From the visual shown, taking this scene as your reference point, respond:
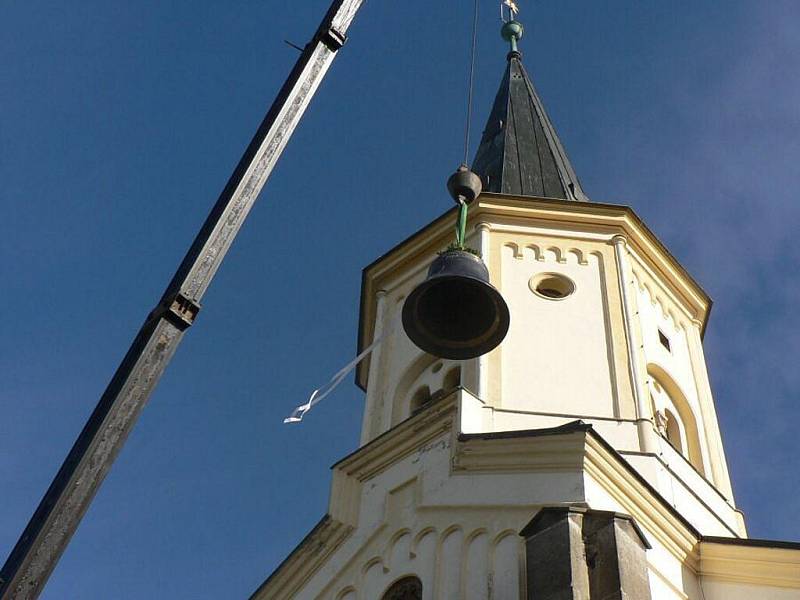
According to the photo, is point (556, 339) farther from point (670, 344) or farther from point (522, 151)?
point (522, 151)

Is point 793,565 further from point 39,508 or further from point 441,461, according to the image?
point 39,508

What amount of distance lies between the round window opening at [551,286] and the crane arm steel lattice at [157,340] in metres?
8.75

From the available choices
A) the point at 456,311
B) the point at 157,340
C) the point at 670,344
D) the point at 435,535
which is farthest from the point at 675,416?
the point at 157,340

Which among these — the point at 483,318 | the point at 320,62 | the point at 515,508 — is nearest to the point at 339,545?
the point at 515,508

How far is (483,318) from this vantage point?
1045cm

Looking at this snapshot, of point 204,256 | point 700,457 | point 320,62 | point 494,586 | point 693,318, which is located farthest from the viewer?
point 693,318

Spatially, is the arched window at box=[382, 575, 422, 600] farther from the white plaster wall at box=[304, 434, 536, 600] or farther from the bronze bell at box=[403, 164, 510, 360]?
the bronze bell at box=[403, 164, 510, 360]

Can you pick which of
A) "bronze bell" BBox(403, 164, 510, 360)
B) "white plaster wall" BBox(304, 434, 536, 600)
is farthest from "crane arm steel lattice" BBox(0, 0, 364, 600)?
"white plaster wall" BBox(304, 434, 536, 600)

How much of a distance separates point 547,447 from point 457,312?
2858 mm

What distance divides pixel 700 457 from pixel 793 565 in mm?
3363

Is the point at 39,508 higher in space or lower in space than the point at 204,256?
lower

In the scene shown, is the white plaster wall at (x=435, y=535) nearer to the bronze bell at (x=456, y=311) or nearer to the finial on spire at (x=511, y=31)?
the bronze bell at (x=456, y=311)

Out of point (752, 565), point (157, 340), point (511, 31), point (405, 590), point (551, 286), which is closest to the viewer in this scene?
point (157, 340)

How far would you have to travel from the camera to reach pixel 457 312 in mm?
10664
